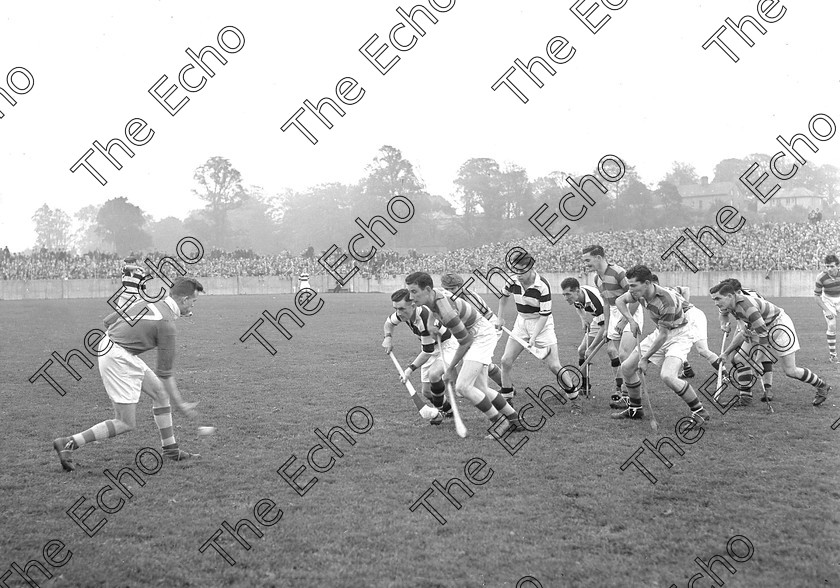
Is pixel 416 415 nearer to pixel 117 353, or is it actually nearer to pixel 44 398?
pixel 117 353

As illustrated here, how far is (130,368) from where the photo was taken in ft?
21.4

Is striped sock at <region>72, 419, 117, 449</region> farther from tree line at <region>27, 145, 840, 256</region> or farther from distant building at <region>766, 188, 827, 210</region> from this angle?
distant building at <region>766, 188, 827, 210</region>

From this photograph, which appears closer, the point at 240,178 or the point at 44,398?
the point at 44,398

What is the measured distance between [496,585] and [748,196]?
8925 centimetres

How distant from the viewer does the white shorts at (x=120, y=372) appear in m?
6.46

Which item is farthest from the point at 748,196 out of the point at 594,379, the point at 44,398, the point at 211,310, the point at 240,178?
the point at 44,398

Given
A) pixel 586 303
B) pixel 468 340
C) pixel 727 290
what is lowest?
pixel 468 340

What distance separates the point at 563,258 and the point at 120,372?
42770 millimetres

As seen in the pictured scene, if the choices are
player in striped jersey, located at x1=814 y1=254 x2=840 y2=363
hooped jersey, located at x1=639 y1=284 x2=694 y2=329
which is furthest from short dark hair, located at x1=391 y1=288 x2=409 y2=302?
player in striped jersey, located at x1=814 y1=254 x2=840 y2=363

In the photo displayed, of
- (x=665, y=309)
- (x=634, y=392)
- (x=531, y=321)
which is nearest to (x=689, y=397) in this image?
(x=634, y=392)

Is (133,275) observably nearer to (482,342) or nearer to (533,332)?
(533,332)

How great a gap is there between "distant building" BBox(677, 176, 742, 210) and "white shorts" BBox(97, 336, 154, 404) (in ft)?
270

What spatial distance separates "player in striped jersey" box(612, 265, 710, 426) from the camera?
7867 millimetres

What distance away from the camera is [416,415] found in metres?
8.72
